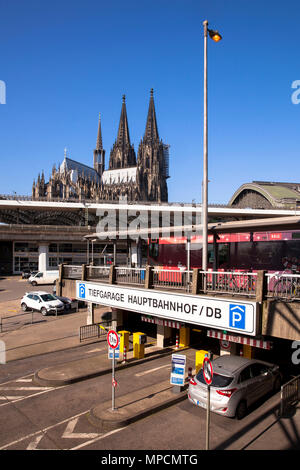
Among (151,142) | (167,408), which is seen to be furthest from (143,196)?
(167,408)

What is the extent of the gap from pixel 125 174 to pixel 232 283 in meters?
125

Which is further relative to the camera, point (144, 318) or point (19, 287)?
point (19, 287)

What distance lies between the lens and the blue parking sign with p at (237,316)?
32.0ft

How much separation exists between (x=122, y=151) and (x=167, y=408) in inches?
5407

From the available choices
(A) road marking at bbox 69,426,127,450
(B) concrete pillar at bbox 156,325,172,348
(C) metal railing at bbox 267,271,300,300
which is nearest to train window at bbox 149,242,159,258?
(B) concrete pillar at bbox 156,325,172,348

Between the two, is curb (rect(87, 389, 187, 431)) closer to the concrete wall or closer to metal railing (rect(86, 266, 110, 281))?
metal railing (rect(86, 266, 110, 281))

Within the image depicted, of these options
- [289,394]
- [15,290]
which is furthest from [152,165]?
[289,394]

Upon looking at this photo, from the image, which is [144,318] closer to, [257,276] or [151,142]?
[257,276]

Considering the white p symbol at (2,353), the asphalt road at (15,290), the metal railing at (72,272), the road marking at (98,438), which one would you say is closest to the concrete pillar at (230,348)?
the road marking at (98,438)

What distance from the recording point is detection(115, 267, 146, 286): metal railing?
49.3 ft

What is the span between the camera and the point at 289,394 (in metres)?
10.2

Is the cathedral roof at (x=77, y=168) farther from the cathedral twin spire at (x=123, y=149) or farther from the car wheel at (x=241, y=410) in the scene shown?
the car wheel at (x=241, y=410)

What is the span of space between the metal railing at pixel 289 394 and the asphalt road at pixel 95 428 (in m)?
0.42
